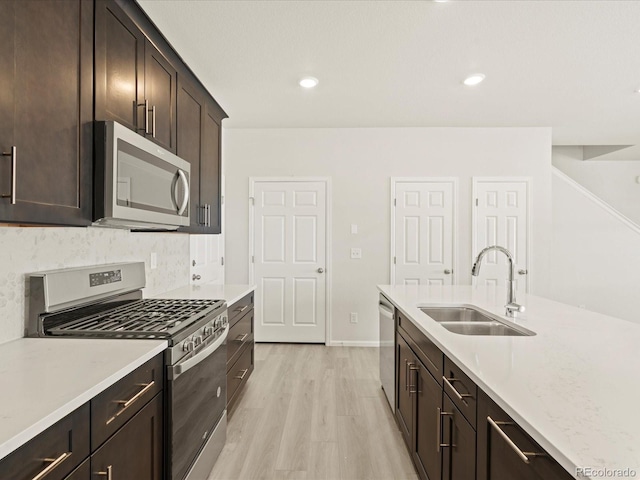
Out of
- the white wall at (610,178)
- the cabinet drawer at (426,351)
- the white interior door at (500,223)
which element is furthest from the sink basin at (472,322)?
the white wall at (610,178)

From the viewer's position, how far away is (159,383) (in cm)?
148

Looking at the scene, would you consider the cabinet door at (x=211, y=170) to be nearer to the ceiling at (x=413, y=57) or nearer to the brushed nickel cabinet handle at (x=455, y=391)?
the ceiling at (x=413, y=57)

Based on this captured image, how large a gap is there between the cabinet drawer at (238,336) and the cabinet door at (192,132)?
2.61ft

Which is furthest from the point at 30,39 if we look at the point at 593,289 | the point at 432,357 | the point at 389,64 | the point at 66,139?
the point at 593,289

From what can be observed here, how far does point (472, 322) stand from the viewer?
2100mm

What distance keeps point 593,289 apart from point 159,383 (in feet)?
17.4

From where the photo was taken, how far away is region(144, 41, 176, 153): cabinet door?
6.68ft

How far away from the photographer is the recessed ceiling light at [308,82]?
3043mm

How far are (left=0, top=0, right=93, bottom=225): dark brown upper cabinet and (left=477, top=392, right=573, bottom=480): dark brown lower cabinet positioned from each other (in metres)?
1.52

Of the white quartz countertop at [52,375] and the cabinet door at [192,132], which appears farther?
the cabinet door at [192,132]

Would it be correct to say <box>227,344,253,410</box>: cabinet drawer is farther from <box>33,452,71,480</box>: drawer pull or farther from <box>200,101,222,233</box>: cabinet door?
<box>33,452,71,480</box>: drawer pull

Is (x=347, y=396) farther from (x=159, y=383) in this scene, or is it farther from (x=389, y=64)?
(x=389, y=64)

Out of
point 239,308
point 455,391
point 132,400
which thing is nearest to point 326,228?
point 239,308

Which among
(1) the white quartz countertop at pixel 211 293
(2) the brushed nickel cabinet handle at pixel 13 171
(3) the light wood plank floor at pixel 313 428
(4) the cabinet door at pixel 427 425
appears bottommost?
(3) the light wood plank floor at pixel 313 428
